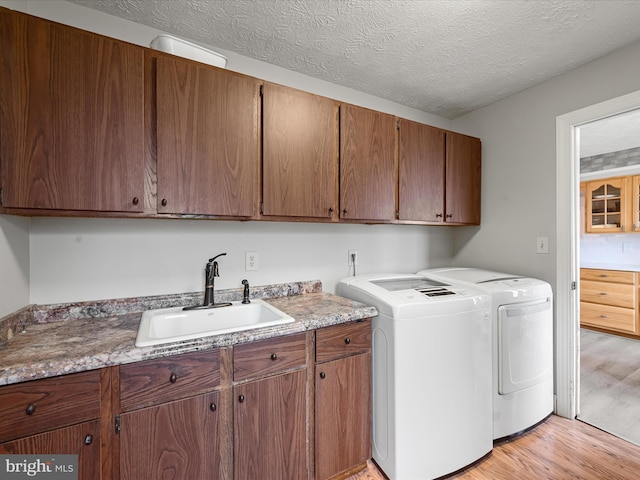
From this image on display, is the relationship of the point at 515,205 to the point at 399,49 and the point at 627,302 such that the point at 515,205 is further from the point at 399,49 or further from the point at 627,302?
the point at 627,302

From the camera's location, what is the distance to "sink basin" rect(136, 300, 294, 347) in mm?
1382

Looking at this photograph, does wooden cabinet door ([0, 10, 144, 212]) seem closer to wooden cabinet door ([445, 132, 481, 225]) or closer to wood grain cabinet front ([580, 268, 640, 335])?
wooden cabinet door ([445, 132, 481, 225])

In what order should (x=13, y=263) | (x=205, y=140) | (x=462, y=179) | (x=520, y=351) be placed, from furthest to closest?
(x=462, y=179), (x=520, y=351), (x=205, y=140), (x=13, y=263)

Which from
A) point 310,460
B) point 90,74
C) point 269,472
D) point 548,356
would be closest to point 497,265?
point 548,356

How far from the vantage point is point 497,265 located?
2463 millimetres

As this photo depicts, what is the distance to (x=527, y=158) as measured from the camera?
7.36 ft

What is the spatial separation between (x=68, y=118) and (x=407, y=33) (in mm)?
1692

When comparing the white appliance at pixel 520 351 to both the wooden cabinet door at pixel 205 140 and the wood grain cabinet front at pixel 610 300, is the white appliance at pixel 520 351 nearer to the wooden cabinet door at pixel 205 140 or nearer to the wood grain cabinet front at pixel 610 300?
the wooden cabinet door at pixel 205 140

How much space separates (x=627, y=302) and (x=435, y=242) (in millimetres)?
2840

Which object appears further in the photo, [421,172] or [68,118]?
[421,172]

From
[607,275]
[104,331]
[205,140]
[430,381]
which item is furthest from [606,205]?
[104,331]

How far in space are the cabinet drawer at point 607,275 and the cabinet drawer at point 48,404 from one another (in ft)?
16.9

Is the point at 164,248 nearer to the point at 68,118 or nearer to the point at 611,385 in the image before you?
the point at 68,118

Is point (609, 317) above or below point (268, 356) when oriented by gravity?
below
